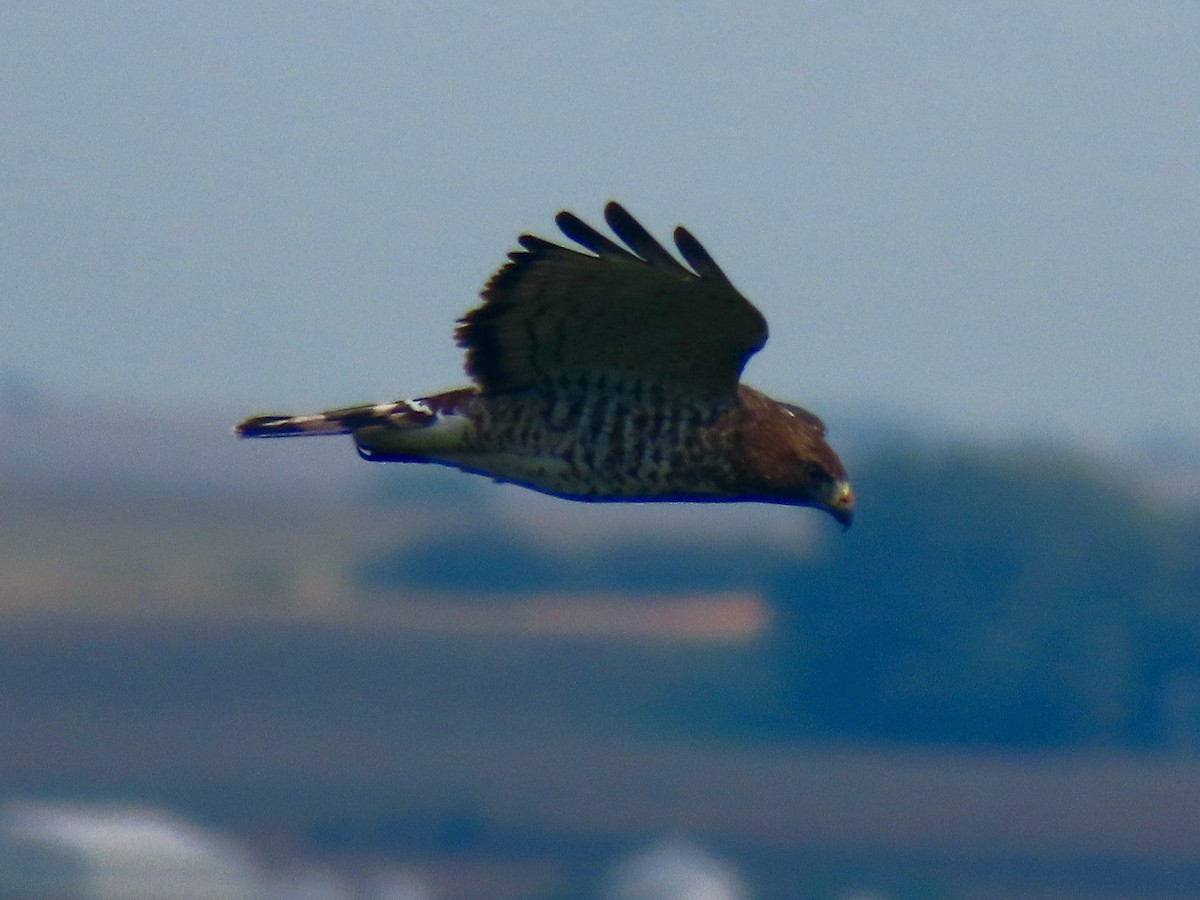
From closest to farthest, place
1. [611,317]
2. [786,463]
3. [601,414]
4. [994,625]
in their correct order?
[611,317], [601,414], [786,463], [994,625]

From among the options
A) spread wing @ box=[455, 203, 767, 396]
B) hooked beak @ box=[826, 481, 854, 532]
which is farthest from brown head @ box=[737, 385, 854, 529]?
spread wing @ box=[455, 203, 767, 396]

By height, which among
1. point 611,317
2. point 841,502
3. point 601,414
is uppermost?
point 611,317

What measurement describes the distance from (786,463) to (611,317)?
3.05 ft

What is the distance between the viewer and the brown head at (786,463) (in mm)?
8109

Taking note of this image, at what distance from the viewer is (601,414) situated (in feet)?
26.3

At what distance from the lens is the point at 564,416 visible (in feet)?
26.3

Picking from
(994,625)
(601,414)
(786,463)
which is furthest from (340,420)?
(994,625)

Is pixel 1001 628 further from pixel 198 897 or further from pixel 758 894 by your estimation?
pixel 198 897

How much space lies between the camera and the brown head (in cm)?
811

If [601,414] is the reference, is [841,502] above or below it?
below

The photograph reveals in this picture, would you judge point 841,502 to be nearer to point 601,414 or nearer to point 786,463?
point 786,463

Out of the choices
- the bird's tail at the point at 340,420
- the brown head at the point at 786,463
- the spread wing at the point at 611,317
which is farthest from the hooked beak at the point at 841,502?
the bird's tail at the point at 340,420

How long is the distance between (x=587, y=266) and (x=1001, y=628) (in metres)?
83.8

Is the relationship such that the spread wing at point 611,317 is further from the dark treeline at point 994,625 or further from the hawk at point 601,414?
the dark treeline at point 994,625
